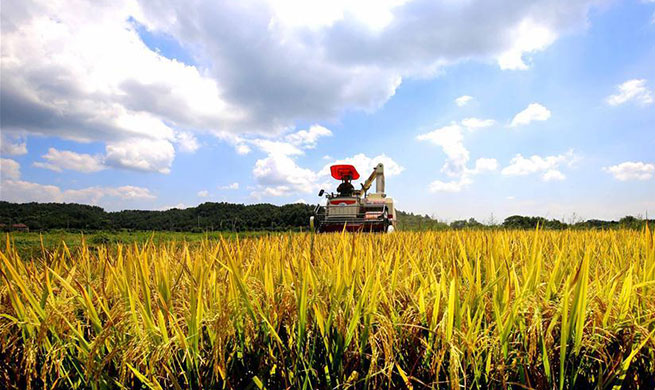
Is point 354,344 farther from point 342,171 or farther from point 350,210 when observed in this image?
point 342,171

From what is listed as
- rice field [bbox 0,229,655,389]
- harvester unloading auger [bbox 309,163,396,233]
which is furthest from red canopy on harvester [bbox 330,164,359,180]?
rice field [bbox 0,229,655,389]

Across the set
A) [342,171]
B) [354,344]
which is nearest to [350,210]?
A: [342,171]

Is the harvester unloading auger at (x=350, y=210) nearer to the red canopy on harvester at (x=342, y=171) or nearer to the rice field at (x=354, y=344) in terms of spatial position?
the red canopy on harvester at (x=342, y=171)

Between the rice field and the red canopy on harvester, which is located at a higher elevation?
the red canopy on harvester

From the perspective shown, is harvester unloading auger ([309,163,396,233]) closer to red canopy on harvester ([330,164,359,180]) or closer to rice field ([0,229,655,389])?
red canopy on harvester ([330,164,359,180])

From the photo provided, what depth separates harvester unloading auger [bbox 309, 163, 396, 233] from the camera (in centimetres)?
1271

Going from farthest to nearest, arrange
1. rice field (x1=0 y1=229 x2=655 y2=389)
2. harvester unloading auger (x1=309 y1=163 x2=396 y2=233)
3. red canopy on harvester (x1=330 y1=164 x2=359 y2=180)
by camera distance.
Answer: red canopy on harvester (x1=330 y1=164 x2=359 y2=180) → harvester unloading auger (x1=309 y1=163 x2=396 y2=233) → rice field (x1=0 y1=229 x2=655 y2=389)

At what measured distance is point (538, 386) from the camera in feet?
3.86

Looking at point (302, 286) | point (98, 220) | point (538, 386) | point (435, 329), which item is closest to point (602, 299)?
point (538, 386)

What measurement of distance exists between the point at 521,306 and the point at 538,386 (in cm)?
33

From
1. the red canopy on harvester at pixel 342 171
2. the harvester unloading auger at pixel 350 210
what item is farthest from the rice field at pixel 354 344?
the red canopy on harvester at pixel 342 171

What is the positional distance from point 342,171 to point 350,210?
2.10m

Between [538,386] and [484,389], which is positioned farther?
[484,389]

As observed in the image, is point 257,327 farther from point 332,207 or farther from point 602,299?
point 332,207
